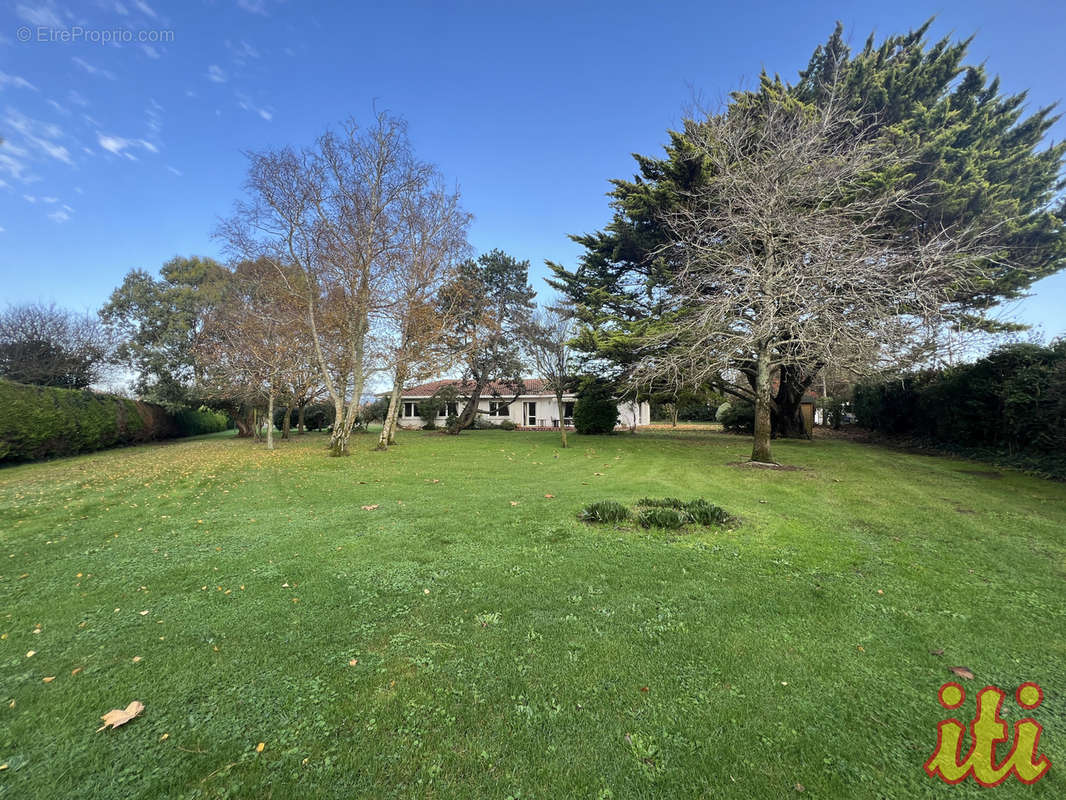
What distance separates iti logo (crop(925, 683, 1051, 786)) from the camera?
5.77ft

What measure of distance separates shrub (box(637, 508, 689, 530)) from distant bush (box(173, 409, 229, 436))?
1222 inches

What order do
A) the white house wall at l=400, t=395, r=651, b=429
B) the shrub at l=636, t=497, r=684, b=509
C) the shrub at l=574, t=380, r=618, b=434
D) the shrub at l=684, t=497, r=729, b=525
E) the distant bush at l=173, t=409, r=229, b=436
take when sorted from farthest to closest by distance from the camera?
the white house wall at l=400, t=395, r=651, b=429, the distant bush at l=173, t=409, r=229, b=436, the shrub at l=574, t=380, r=618, b=434, the shrub at l=636, t=497, r=684, b=509, the shrub at l=684, t=497, r=729, b=525

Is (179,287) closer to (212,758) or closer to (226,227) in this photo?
(226,227)

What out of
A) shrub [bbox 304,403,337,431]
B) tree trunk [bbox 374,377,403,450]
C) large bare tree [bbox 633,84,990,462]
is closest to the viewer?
large bare tree [bbox 633,84,990,462]

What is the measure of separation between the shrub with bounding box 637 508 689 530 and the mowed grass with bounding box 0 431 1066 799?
1.11ft

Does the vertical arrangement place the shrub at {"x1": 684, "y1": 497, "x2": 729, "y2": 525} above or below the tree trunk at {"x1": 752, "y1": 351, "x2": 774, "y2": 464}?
below

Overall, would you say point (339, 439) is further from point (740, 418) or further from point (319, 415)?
point (319, 415)

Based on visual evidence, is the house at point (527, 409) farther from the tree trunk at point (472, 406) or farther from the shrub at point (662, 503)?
the shrub at point (662, 503)

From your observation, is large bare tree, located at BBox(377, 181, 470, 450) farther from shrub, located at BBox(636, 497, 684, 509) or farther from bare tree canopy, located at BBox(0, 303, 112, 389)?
bare tree canopy, located at BBox(0, 303, 112, 389)

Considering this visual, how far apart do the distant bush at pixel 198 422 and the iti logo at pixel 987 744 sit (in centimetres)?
3369

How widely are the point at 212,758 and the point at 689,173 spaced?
55.2ft

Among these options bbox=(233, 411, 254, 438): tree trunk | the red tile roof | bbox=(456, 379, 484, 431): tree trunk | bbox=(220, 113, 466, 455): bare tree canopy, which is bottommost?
bbox=(233, 411, 254, 438): tree trunk

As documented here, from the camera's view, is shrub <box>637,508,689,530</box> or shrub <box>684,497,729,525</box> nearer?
shrub <box>637,508,689,530</box>

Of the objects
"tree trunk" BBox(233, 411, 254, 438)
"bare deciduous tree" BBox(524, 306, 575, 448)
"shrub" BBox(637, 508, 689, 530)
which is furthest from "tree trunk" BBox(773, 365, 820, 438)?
"tree trunk" BBox(233, 411, 254, 438)
